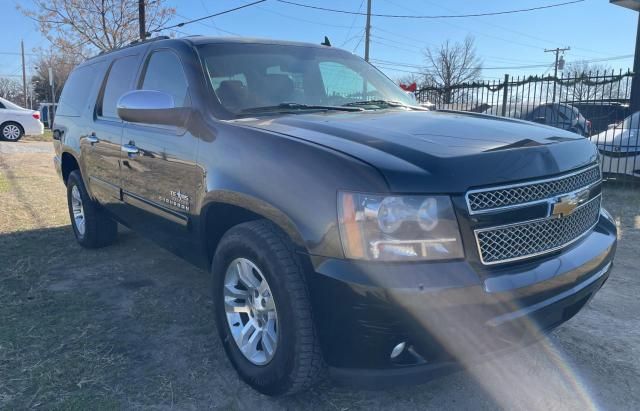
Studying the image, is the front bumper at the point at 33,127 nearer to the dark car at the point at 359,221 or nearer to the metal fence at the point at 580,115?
the metal fence at the point at 580,115

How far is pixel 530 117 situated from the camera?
1128cm

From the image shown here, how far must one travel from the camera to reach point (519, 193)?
2.16 m

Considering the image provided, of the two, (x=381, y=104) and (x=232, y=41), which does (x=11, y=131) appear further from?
(x=381, y=104)

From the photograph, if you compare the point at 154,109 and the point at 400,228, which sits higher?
the point at 154,109

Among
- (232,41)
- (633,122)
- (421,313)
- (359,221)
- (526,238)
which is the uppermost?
(232,41)

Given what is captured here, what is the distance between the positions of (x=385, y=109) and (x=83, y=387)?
95.4 inches

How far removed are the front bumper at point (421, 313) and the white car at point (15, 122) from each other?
18.8 m

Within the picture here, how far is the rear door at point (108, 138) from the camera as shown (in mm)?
3988

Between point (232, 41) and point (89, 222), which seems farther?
point (89, 222)


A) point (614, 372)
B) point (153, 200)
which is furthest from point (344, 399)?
point (153, 200)

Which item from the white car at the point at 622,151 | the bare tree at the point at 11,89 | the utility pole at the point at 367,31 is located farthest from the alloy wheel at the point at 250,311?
the bare tree at the point at 11,89

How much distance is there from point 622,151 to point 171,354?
8.63 meters

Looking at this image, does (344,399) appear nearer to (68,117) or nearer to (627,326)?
(627,326)

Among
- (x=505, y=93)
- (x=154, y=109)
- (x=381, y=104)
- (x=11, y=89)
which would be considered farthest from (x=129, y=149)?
(x=11, y=89)
